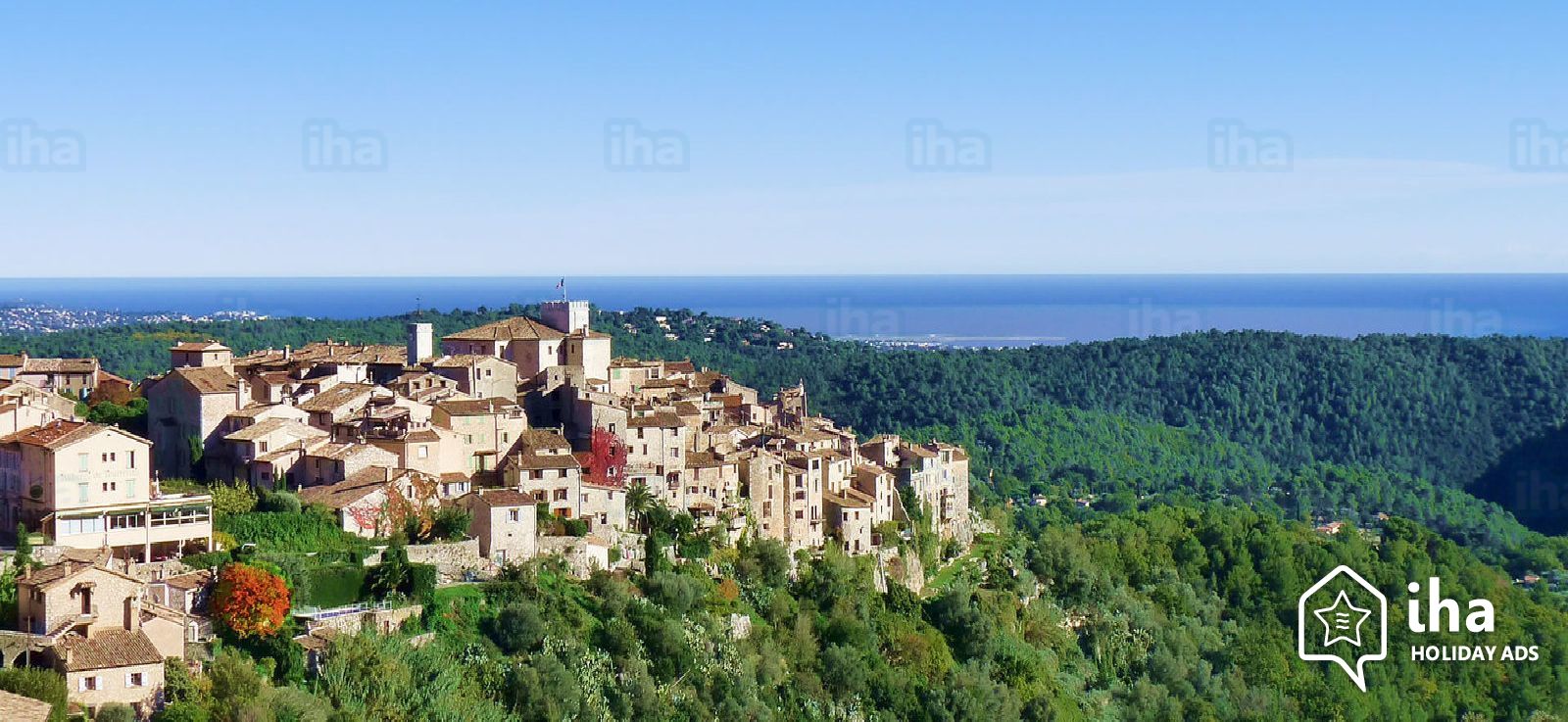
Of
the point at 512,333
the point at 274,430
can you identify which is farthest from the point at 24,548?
the point at 512,333

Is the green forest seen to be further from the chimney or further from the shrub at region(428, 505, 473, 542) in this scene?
the chimney

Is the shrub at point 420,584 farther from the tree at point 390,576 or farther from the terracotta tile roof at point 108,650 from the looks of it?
the terracotta tile roof at point 108,650

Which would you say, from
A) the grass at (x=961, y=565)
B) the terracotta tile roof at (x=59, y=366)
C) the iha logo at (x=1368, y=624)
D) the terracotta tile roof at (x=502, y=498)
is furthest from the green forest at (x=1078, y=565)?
the terracotta tile roof at (x=59, y=366)

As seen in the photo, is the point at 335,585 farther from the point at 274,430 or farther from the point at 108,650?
the point at 274,430

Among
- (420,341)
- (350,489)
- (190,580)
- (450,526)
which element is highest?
(420,341)

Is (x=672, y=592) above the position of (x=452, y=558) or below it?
below
